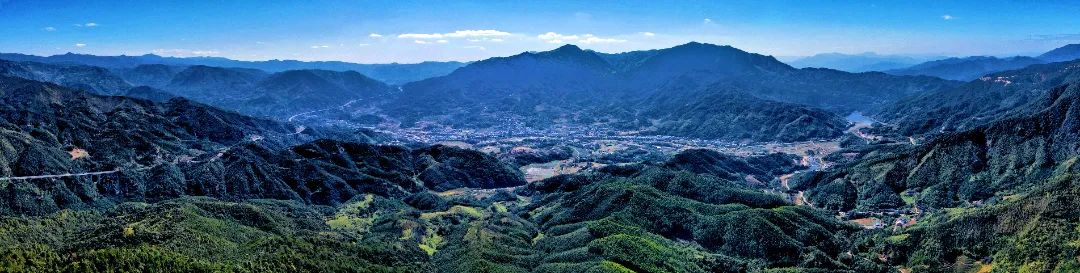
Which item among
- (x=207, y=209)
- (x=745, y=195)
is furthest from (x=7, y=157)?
(x=745, y=195)

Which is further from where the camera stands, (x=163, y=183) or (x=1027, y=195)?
(x=163, y=183)

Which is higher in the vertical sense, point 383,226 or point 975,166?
point 975,166

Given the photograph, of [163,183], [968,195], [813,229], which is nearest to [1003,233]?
[813,229]

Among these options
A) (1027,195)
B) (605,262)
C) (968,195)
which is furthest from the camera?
(968,195)

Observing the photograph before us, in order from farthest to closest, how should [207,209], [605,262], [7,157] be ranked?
[7,157] < [207,209] < [605,262]

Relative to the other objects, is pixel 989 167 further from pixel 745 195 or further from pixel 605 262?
pixel 605 262

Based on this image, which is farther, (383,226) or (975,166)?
(975,166)

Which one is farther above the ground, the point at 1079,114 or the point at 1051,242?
the point at 1079,114

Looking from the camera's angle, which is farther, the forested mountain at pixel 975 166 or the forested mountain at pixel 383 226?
the forested mountain at pixel 975 166

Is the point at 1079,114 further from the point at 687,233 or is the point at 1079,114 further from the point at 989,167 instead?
the point at 687,233

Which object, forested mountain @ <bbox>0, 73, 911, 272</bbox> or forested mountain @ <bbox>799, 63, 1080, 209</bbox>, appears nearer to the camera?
forested mountain @ <bbox>0, 73, 911, 272</bbox>
